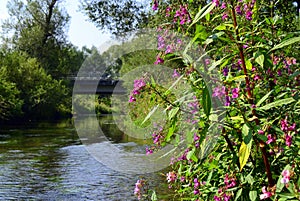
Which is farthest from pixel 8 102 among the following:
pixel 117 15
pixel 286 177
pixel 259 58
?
pixel 286 177

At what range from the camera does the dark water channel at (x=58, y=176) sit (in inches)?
275

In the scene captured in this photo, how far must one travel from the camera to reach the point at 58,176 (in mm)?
8656

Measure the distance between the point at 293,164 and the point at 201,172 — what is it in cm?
103

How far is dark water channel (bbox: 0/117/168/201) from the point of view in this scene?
22.9ft

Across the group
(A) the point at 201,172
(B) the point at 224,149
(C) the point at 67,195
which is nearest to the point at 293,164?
(B) the point at 224,149

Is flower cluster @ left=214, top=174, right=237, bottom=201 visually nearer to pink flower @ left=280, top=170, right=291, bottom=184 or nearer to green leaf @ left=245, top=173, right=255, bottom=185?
green leaf @ left=245, top=173, right=255, bottom=185

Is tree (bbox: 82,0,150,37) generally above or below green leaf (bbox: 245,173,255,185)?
above

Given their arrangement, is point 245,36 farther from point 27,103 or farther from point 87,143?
point 27,103

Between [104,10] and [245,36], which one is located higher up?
[104,10]

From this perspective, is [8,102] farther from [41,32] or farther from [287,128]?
[287,128]

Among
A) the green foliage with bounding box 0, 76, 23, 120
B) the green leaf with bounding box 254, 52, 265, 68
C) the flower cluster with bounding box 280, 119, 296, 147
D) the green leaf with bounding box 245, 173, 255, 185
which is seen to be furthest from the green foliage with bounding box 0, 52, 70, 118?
the green leaf with bounding box 254, 52, 265, 68

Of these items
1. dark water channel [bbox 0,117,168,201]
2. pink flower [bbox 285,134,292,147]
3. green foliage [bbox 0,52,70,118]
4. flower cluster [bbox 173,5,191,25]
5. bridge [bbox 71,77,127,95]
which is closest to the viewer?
pink flower [bbox 285,134,292,147]

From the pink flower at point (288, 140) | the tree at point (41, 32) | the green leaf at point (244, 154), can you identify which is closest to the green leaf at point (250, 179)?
the pink flower at point (288, 140)

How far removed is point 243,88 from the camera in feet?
6.98
